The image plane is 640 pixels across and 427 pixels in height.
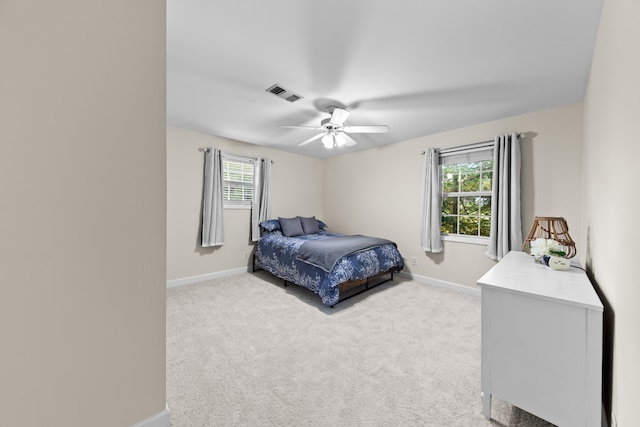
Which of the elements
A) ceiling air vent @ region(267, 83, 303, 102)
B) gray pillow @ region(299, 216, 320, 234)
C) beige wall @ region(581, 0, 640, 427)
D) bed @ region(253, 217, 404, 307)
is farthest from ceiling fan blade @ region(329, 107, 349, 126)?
gray pillow @ region(299, 216, 320, 234)

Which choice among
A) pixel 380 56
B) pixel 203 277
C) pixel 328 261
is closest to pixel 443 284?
pixel 328 261

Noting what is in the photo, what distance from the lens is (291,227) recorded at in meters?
4.45

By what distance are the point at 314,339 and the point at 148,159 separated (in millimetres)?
1916

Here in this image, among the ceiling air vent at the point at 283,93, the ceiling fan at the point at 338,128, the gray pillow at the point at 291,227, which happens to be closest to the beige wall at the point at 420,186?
the gray pillow at the point at 291,227

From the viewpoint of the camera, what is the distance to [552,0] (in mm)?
1331

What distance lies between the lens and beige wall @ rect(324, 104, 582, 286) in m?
2.69

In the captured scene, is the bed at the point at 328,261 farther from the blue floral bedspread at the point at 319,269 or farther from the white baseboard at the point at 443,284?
the white baseboard at the point at 443,284

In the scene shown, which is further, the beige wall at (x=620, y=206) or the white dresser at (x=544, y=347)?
the white dresser at (x=544, y=347)

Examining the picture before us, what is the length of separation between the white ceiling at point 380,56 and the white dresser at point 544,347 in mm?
1579

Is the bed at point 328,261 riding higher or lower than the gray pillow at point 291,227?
lower

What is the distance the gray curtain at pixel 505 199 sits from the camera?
9.53 ft

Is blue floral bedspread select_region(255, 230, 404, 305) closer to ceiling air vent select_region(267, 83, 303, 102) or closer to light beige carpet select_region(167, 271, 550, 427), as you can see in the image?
light beige carpet select_region(167, 271, 550, 427)

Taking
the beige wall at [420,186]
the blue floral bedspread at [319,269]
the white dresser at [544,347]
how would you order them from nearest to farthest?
the white dresser at [544,347]
the beige wall at [420,186]
the blue floral bedspread at [319,269]

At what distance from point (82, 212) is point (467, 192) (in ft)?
13.3
